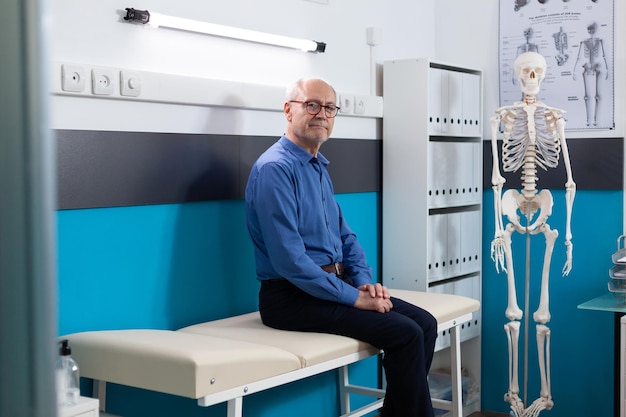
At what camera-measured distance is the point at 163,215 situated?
9.10 ft

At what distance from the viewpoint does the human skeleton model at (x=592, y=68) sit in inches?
149

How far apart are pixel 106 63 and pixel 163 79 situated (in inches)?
8.6

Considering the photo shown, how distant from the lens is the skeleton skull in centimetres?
354

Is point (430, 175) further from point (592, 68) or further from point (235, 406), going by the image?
point (235, 406)

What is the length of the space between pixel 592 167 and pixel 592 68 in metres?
0.45

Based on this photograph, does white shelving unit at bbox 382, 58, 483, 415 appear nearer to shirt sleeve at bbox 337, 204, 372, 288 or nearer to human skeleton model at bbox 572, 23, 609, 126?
human skeleton model at bbox 572, 23, 609, 126

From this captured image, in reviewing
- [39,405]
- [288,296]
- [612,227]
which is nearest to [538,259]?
[612,227]

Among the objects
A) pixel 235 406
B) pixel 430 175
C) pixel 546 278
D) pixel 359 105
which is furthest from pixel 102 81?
pixel 546 278

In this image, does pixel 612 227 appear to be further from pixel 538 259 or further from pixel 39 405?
pixel 39 405

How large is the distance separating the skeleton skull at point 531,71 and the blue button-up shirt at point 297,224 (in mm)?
1030

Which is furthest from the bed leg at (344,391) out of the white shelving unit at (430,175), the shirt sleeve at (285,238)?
the shirt sleeve at (285,238)

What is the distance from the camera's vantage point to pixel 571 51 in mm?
3832

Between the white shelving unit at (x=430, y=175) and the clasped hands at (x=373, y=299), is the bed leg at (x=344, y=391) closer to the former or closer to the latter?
the white shelving unit at (x=430, y=175)

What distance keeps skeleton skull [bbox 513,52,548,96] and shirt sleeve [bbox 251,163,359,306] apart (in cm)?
131
